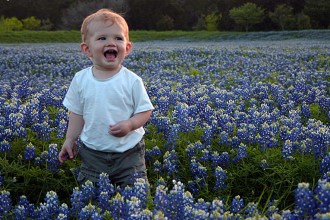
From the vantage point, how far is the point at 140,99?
412cm

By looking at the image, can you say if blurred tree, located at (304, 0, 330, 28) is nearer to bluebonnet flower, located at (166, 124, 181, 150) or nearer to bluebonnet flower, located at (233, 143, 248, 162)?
bluebonnet flower, located at (166, 124, 181, 150)

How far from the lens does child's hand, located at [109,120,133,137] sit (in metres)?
3.90

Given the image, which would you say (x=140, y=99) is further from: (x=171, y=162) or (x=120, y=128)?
(x=171, y=162)

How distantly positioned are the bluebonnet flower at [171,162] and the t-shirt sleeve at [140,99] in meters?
0.54

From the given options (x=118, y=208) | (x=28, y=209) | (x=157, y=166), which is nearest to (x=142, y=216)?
(x=118, y=208)

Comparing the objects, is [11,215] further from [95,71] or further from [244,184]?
[244,184]

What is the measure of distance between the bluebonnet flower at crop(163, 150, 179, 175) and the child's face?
0.98 meters

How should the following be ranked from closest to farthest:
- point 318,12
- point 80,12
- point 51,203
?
point 51,203, point 318,12, point 80,12

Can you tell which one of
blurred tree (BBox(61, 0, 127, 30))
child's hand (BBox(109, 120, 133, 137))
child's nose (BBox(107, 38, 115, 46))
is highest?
blurred tree (BBox(61, 0, 127, 30))

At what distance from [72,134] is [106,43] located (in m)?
0.94

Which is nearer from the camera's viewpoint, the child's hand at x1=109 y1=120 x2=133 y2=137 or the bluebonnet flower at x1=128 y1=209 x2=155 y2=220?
the bluebonnet flower at x1=128 y1=209 x2=155 y2=220

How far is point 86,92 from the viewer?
420cm

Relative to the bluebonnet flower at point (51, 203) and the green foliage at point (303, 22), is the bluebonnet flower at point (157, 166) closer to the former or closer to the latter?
the bluebonnet flower at point (51, 203)

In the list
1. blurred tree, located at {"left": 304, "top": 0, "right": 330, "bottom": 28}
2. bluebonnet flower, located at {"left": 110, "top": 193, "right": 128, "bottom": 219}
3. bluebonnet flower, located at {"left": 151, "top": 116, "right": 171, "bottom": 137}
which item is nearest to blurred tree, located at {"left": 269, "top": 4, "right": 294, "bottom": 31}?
blurred tree, located at {"left": 304, "top": 0, "right": 330, "bottom": 28}
